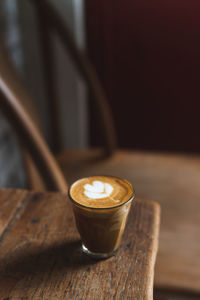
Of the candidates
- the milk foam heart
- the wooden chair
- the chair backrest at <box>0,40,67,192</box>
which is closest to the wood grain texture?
the wooden chair

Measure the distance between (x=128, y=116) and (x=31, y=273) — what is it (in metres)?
1.28

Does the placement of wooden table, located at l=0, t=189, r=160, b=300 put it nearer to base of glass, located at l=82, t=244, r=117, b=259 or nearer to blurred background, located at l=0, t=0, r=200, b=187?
base of glass, located at l=82, t=244, r=117, b=259

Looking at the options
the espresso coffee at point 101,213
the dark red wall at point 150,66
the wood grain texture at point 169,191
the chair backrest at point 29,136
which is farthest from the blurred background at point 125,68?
the espresso coffee at point 101,213

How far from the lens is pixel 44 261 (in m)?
0.48

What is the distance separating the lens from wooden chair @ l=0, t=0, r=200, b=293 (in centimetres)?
77

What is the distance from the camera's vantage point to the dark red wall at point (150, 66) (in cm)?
145

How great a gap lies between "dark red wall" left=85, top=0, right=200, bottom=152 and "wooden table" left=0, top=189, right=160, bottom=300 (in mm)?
1057

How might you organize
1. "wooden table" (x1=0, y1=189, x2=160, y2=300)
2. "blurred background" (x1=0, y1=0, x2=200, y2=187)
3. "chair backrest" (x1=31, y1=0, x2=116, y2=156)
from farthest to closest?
1. "blurred background" (x1=0, y1=0, x2=200, y2=187)
2. "chair backrest" (x1=31, y1=0, x2=116, y2=156)
3. "wooden table" (x1=0, y1=189, x2=160, y2=300)

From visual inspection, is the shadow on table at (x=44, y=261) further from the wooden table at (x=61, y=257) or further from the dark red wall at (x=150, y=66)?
the dark red wall at (x=150, y=66)

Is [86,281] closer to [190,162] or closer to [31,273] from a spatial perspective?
[31,273]

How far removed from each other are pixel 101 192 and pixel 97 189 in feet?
0.03

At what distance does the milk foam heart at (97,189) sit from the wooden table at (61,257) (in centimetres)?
8

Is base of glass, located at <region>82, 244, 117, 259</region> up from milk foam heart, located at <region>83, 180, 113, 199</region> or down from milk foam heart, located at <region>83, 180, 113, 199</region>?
down

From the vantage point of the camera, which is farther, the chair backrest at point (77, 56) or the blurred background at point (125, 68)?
the blurred background at point (125, 68)
